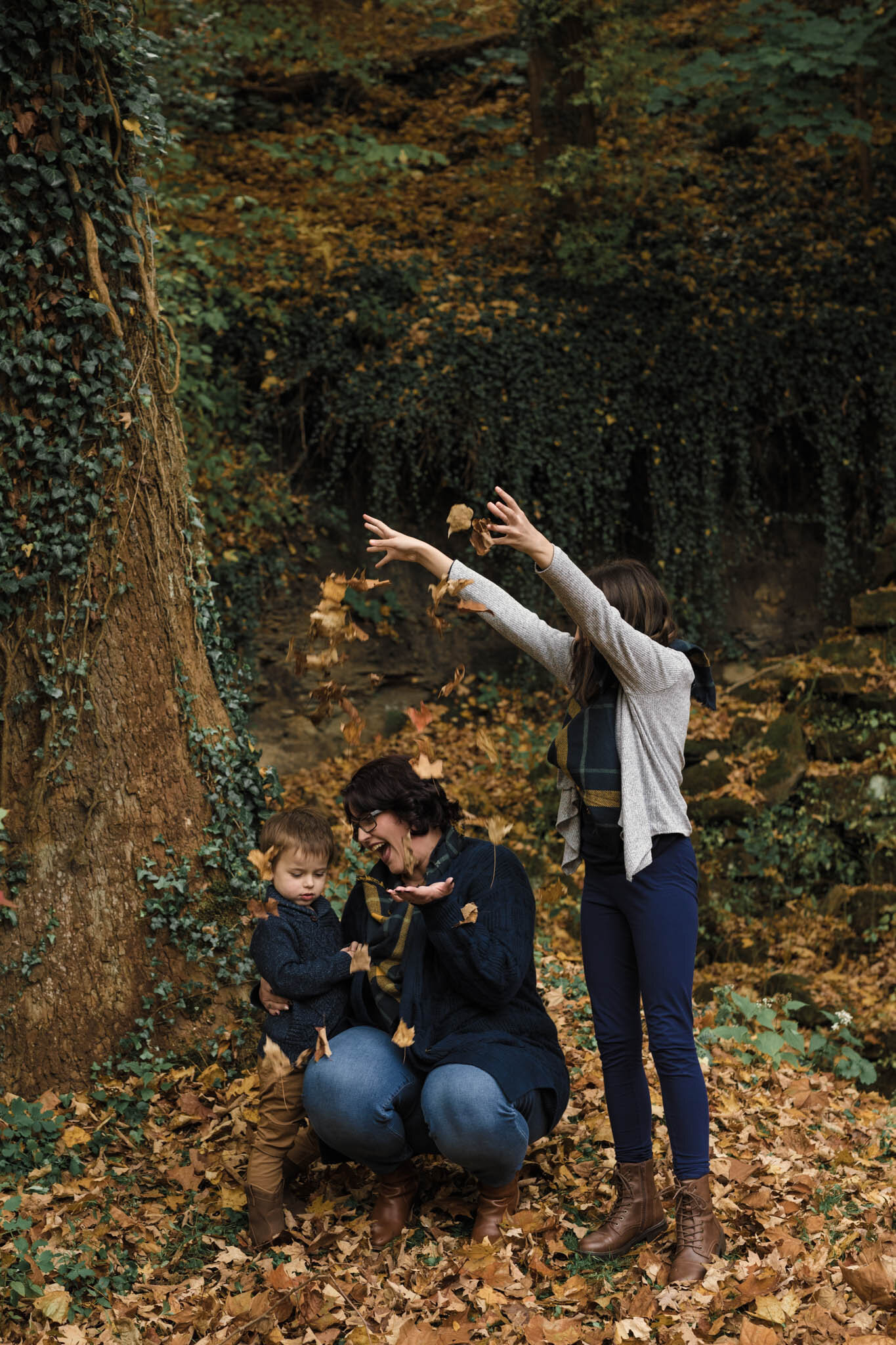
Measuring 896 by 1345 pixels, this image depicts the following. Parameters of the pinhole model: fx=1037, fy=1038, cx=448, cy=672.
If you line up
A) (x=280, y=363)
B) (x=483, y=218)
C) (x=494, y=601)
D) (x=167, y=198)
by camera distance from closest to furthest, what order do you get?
1. (x=494, y=601)
2. (x=167, y=198)
3. (x=280, y=363)
4. (x=483, y=218)

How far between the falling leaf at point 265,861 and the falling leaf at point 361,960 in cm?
35

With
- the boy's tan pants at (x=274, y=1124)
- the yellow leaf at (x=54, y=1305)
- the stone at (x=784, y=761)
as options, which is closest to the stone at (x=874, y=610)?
the stone at (x=784, y=761)

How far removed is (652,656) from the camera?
8.91ft

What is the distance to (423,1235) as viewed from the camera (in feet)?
9.94

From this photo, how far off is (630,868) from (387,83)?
1109 cm

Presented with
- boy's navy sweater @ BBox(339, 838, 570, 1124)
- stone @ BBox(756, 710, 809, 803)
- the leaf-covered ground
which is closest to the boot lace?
the leaf-covered ground

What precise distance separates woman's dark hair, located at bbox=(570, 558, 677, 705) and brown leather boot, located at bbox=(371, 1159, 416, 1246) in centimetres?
148

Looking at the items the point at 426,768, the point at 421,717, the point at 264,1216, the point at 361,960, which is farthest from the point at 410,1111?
the point at 421,717

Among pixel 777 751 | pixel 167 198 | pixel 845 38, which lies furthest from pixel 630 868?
pixel 845 38

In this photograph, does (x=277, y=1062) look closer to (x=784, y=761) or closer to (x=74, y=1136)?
(x=74, y=1136)


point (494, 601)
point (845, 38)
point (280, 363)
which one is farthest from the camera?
point (280, 363)

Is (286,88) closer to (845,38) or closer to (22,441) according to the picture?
(845,38)

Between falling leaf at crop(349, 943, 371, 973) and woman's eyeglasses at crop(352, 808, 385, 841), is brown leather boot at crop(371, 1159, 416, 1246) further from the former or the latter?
woman's eyeglasses at crop(352, 808, 385, 841)

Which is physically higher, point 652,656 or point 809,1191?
point 652,656
